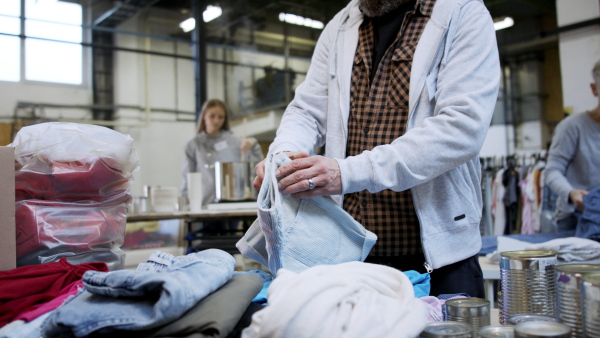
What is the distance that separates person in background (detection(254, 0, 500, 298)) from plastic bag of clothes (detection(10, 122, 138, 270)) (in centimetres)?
34

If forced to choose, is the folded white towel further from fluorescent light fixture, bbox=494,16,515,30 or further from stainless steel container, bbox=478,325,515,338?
fluorescent light fixture, bbox=494,16,515,30

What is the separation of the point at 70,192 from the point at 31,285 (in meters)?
0.32

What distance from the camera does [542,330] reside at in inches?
21.7

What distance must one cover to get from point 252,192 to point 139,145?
475cm

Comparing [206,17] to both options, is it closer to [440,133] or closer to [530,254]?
[440,133]

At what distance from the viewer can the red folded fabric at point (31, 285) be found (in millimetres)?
788

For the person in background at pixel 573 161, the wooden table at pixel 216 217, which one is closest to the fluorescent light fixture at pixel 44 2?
the wooden table at pixel 216 217

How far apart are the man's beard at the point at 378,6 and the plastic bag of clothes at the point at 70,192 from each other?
718 millimetres

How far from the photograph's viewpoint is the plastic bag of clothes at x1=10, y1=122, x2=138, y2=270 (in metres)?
1.05

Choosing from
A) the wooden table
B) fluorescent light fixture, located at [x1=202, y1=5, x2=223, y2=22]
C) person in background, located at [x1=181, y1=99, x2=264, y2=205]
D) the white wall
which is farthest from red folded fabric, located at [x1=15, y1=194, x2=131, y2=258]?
fluorescent light fixture, located at [x1=202, y1=5, x2=223, y2=22]

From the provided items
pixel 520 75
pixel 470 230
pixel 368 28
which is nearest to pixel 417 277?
pixel 470 230

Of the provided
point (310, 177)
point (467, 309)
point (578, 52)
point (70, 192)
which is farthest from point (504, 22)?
point (467, 309)

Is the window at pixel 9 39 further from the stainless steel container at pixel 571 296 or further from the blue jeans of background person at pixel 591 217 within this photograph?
the stainless steel container at pixel 571 296

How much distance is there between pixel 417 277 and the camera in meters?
1.05
